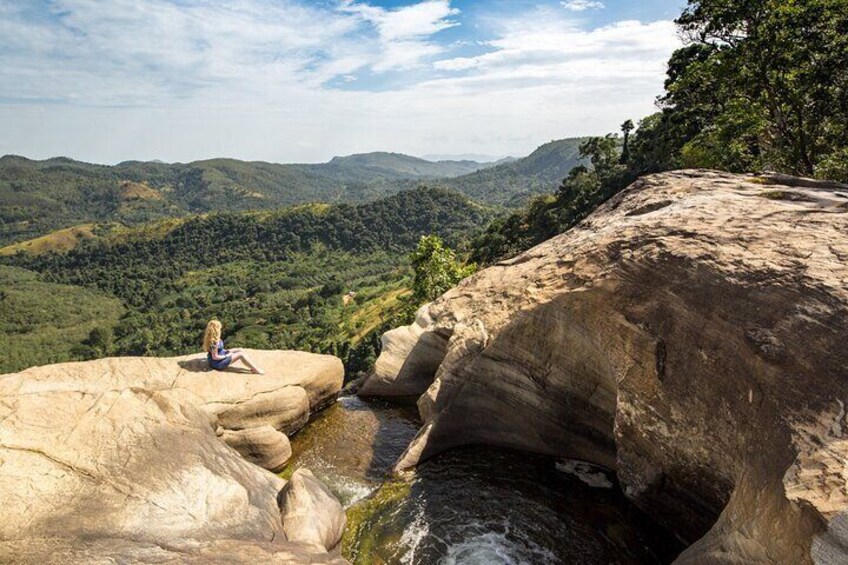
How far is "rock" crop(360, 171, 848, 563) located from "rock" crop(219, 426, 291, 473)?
5.54 m

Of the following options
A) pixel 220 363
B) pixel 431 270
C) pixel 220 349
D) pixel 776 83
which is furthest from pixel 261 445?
pixel 776 83

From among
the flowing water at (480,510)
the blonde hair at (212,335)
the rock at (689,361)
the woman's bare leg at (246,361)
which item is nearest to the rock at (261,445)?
the flowing water at (480,510)

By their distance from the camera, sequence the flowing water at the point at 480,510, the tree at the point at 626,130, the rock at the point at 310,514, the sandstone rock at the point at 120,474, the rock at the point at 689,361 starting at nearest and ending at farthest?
the rock at the point at 689,361 → the sandstone rock at the point at 120,474 → the rock at the point at 310,514 → the flowing water at the point at 480,510 → the tree at the point at 626,130

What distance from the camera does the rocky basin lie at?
11.0 meters

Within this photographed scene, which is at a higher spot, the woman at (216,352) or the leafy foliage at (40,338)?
the woman at (216,352)

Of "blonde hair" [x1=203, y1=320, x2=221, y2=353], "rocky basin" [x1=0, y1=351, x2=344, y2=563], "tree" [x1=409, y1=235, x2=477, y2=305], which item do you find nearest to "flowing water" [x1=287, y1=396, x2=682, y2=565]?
"rocky basin" [x1=0, y1=351, x2=344, y2=563]

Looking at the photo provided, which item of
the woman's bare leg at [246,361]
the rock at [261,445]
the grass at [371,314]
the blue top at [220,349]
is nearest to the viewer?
the rock at [261,445]

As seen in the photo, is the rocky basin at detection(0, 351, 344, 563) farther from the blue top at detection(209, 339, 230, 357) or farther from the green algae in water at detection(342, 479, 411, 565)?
the blue top at detection(209, 339, 230, 357)

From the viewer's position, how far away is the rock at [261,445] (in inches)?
786

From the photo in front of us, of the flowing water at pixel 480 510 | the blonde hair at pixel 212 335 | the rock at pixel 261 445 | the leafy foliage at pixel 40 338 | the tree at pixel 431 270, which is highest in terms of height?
the blonde hair at pixel 212 335

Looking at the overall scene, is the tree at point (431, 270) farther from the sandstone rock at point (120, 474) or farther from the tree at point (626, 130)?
the tree at point (626, 130)

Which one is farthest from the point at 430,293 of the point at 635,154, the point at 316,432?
the point at 635,154

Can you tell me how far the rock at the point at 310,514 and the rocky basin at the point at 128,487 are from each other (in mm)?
43

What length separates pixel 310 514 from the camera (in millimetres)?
15445
